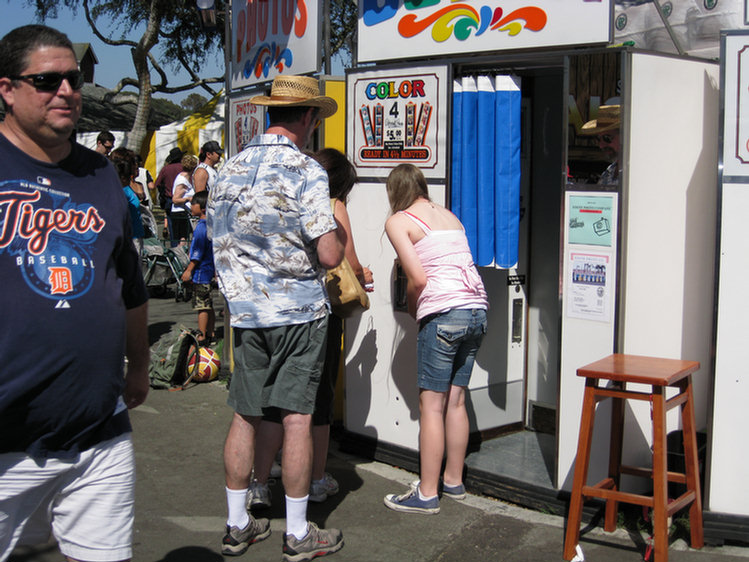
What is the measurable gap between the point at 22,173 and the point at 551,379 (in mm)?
4168

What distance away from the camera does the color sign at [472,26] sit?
160 inches

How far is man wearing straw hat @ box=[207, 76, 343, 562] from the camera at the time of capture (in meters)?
3.61

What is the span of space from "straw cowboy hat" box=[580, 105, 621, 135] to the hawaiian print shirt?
1396mm

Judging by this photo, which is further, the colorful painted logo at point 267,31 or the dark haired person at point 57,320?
the colorful painted logo at point 267,31

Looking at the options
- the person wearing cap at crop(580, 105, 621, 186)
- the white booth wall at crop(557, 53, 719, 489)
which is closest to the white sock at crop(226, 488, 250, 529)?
the white booth wall at crop(557, 53, 719, 489)

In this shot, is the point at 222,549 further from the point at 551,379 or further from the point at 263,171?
the point at 551,379

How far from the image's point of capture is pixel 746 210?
12.5ft

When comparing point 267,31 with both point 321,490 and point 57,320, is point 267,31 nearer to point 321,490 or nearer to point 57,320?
point 321,490

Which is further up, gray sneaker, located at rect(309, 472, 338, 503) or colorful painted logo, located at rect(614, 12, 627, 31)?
colorful painted logo, located at rect(614, 12, 627, 31)

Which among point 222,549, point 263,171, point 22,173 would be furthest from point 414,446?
point 22,173

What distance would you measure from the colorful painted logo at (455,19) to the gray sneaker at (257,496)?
2685 millimetres

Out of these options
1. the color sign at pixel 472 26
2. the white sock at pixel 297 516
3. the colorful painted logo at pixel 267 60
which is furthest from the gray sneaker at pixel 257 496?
the colorful painted logo at pixel 267 60

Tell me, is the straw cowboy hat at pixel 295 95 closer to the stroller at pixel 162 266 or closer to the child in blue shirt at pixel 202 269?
the child in blue shirt at pixel 202 269

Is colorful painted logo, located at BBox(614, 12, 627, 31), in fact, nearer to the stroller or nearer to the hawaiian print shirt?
the hawaiian print shirt
